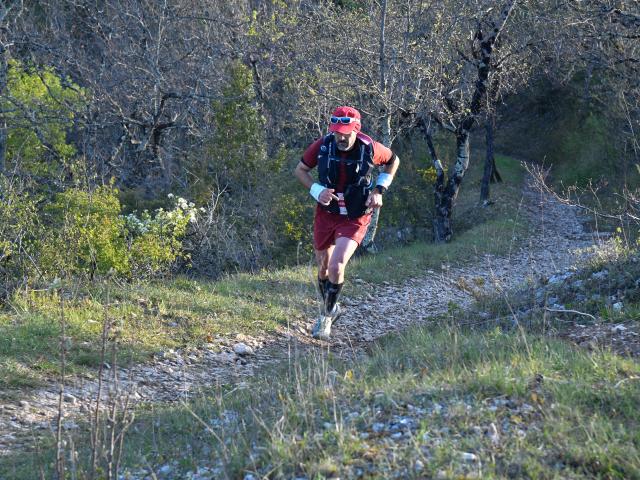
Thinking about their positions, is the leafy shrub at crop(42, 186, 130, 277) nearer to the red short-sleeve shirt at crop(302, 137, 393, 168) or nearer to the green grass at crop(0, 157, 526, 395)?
the green grass at crop(0, 157, 526, 395)

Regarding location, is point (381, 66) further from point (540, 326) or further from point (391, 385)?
point (391, 385)

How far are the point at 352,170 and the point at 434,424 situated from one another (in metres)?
3.63

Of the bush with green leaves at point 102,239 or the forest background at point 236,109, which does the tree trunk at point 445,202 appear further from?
the bush with green leaves at point 102,239

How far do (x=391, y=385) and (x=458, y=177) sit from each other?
13044 mm

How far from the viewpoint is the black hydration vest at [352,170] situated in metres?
7.36

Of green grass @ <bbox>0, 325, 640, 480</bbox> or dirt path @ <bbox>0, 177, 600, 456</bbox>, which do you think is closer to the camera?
green grass @ <bbox>0, 325, 640, 480</bbox>

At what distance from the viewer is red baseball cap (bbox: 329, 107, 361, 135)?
7039mm

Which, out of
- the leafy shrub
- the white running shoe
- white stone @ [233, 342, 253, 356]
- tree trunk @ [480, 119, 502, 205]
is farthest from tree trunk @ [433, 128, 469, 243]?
white stone @ [233, 342, 253, 356]

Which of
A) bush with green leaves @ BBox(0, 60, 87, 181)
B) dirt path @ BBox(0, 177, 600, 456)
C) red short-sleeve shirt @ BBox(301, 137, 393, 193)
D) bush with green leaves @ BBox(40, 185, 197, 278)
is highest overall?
bush with green leaves @ BBox(0, 60, 87, 181)

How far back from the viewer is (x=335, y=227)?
7.61 metres

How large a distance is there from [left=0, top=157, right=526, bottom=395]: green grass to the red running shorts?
15.0 inches

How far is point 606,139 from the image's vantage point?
25.5 m

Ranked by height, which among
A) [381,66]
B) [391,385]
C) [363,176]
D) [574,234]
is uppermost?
[381,66]

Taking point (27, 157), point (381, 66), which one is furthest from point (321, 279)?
point (27, 157)
